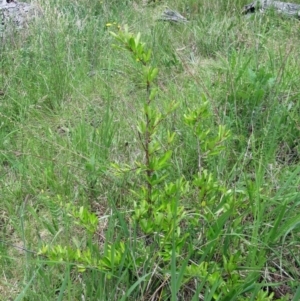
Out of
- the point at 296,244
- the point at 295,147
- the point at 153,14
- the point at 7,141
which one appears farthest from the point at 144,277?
the point at 153,14

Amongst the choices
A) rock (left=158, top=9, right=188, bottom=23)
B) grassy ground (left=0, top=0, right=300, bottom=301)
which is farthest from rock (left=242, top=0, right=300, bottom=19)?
rock (left=158, top=9, right=188, bottom=23)

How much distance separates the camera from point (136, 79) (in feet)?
10.4

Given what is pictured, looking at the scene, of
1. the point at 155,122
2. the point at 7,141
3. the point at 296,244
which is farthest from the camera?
the point at 7,141

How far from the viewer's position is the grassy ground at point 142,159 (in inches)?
59.0

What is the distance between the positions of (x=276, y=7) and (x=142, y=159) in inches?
102

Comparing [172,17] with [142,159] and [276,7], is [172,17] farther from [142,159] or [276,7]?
[142,159]

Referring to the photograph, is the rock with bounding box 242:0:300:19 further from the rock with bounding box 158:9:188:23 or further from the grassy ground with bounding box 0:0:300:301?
the rock with bounding box 158:9:188:23

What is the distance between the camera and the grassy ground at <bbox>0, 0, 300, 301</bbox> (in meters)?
1.50

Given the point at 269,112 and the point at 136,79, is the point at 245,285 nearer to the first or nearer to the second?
the point at 269,112

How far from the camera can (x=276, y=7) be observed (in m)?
4.06

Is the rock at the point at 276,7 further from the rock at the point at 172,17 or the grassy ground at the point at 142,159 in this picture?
the rock at the point at 172,17

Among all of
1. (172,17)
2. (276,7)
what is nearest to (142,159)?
(172,17)

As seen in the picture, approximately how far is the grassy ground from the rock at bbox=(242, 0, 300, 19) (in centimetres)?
14

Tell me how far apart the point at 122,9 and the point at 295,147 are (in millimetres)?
2684
